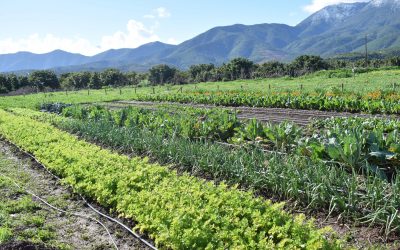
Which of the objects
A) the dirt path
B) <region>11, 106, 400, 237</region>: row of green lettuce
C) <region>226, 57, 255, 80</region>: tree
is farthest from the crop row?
<region>226, 57, 255, 80</region>: tree

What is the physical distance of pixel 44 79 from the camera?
7312cm

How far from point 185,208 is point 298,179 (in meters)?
2.17

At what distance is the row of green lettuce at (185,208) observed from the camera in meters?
4.59

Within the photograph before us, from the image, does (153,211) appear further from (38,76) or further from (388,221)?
(38,76)

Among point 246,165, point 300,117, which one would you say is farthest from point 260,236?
point 300,117

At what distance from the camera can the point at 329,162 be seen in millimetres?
7715

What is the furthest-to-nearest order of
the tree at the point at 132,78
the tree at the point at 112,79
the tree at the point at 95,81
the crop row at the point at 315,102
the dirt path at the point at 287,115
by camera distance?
the tree at the point at 132,78 < the tree at the point at 112,79 < the tree at the point at 95,81 < the crop row at the point at 315,102 < the dirt path at the point at 287,115

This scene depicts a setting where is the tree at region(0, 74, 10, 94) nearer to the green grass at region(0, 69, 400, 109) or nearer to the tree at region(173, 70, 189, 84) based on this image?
the green grass at region(0, 69, 400, 109)

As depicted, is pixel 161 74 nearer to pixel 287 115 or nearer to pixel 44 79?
pixel 44 79

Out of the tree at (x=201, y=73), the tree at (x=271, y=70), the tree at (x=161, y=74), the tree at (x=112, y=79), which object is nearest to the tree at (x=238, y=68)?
the tree at (x=271, y=70)

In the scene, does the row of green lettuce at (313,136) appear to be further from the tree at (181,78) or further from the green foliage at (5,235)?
the tree at (181,78)

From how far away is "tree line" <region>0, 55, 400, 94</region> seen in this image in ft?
212

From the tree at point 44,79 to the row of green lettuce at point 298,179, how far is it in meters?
66.0

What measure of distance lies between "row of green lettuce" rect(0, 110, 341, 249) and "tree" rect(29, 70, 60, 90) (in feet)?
220
